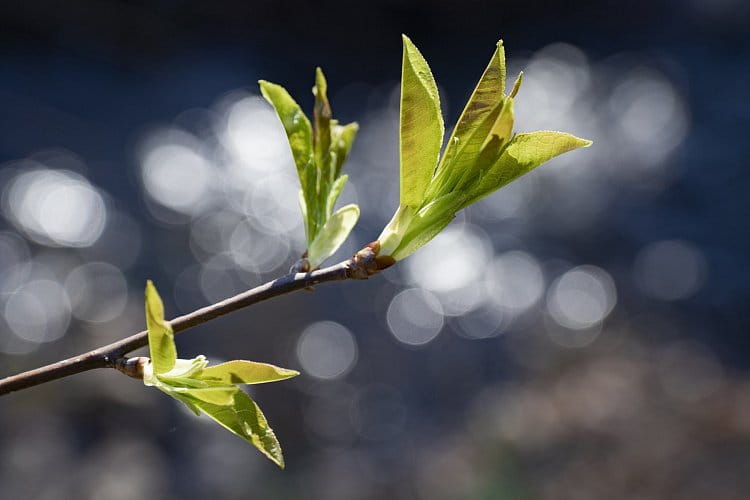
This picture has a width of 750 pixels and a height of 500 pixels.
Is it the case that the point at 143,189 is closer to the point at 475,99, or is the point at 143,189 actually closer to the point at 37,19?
the point at 37,19

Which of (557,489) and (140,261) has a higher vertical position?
(140,261)

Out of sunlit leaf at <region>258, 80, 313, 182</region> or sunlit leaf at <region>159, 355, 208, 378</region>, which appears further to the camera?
sunlit leaf at <region>258, 80, 313, 182</region>

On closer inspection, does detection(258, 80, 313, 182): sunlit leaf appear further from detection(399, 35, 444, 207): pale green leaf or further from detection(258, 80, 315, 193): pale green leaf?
detection(399, 35, 444, 207): pale green leaf

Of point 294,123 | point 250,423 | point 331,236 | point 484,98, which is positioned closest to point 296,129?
point 294,123

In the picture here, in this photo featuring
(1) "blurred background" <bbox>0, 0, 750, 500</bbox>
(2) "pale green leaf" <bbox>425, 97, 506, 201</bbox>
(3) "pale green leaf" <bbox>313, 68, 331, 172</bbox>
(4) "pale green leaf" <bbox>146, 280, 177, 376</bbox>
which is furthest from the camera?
(1) "blurred background" <bbox>0, 0, 750, 500</bbox>

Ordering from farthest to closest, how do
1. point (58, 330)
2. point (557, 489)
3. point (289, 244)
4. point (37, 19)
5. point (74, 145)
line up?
1. point (37, 19)
2. point (74, 145)
3. point (289, 244)
4. point (58, 330)
5. point (557, 489)

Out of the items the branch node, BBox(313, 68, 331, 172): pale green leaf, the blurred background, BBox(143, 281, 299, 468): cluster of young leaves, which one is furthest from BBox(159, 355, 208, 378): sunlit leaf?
the blurred background

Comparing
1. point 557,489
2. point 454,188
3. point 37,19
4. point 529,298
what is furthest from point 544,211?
point 454,188

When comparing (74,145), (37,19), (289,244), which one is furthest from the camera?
(37,19)
